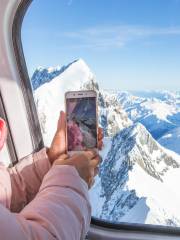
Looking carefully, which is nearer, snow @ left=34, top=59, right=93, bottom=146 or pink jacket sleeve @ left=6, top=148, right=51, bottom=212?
pink jacket sleeve @ left=6, top=148, right=51, bottom=212

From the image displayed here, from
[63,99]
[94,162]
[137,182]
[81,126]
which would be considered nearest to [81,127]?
[81,126]

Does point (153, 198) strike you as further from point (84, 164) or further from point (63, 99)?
point (84, 164)

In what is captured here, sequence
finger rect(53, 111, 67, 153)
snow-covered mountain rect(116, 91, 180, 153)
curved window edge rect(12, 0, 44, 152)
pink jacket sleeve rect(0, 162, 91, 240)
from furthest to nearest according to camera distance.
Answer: snow-covered mountain rect(116, 91, 180, 153), curved window edge rect(12, 0, 44, 152), finger rect(53, 111, 67, 153), pink jacket sleeve rect(0, 162, 91, 240)

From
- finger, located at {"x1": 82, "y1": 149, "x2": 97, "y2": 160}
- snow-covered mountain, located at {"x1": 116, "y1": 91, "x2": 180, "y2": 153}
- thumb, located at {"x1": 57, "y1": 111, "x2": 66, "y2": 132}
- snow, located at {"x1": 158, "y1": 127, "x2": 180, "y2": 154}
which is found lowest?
snow, located at {"x1": 158, "y1": 127, "x2": 180, "y2": 154}

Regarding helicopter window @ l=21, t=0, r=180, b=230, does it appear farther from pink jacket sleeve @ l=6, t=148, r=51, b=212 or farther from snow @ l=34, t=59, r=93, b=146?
pink jacket sleeve @ l=6, t=148, r=51, b=212

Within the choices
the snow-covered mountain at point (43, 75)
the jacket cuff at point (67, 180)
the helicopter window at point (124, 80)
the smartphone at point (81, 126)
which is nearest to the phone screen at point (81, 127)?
the smartphone at point (81, 126)

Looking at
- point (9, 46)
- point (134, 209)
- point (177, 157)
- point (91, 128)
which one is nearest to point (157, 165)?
point (177, 157)

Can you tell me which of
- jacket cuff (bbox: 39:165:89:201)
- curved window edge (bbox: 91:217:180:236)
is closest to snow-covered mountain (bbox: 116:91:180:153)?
curved window edge (bbox: 91:217:180:236)

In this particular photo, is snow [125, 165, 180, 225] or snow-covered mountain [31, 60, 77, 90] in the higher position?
snow-covered mountain [31, 60, 77, 90]
